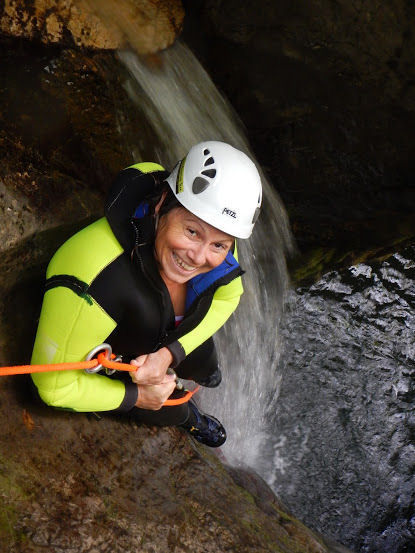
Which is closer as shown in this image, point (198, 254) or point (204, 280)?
point (198, 254)

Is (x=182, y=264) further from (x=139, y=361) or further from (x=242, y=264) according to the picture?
(x=242, y=264)

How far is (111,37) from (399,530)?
12.9 feet

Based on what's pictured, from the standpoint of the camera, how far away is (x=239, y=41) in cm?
511

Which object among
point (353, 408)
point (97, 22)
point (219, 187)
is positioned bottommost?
point (353, 408)

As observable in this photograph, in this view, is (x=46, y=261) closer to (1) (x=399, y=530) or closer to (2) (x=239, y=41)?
(1) (x=399, y=530)

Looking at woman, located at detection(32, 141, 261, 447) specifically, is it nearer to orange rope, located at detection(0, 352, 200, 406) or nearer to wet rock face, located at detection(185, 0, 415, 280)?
orange rope, located at detection(0, 352, 200, 406)

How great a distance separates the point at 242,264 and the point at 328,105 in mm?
2155

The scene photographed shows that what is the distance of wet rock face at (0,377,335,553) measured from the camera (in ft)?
6.38

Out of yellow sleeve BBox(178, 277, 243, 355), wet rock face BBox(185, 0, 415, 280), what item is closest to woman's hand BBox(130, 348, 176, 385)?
yellow sleeve BBox(178, 277, 243, 355)

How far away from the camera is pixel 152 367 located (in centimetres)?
229

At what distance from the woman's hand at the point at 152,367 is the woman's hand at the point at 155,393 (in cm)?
3

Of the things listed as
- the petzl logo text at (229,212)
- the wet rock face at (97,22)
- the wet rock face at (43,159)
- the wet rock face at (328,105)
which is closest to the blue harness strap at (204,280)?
the petzl logo text at (229,212)

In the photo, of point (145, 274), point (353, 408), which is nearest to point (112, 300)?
point (145, 274)

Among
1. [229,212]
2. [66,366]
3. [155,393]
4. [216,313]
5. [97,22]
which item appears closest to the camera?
[66,366]
